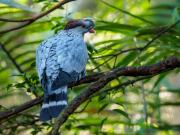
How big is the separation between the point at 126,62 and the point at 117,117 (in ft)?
5.45

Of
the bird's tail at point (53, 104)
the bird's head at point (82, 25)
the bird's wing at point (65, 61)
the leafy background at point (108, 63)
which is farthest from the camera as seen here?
the bird's head at point (82, 25)

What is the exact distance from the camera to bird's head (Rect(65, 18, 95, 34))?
3346 mm

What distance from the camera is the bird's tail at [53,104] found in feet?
8.47

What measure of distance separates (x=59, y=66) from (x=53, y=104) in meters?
0.31

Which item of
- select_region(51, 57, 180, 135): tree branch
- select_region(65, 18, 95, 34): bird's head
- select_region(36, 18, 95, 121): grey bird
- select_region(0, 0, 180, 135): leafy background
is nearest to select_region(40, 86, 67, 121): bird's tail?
select_region(36, 18, 95, 121): grey bird

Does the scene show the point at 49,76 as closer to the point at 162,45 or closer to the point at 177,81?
the point at 162,45

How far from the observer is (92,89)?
221 cm

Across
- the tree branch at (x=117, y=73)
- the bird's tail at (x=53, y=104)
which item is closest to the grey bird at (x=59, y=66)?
the bird's tail at (x=53, y=104)

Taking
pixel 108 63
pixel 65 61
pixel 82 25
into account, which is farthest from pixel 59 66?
pixel 108 63

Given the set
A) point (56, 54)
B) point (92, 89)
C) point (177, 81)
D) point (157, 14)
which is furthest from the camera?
point (177, 81)

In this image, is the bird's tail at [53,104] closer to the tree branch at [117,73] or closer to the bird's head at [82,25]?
the tree branch at [117,73]

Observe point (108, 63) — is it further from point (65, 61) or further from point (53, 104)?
point (53, 104)

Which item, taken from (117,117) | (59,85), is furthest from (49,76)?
(117,117)

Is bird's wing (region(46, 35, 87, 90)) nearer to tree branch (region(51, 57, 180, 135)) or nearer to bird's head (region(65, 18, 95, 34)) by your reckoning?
bird's head (region(65, 18, 95, 34))
